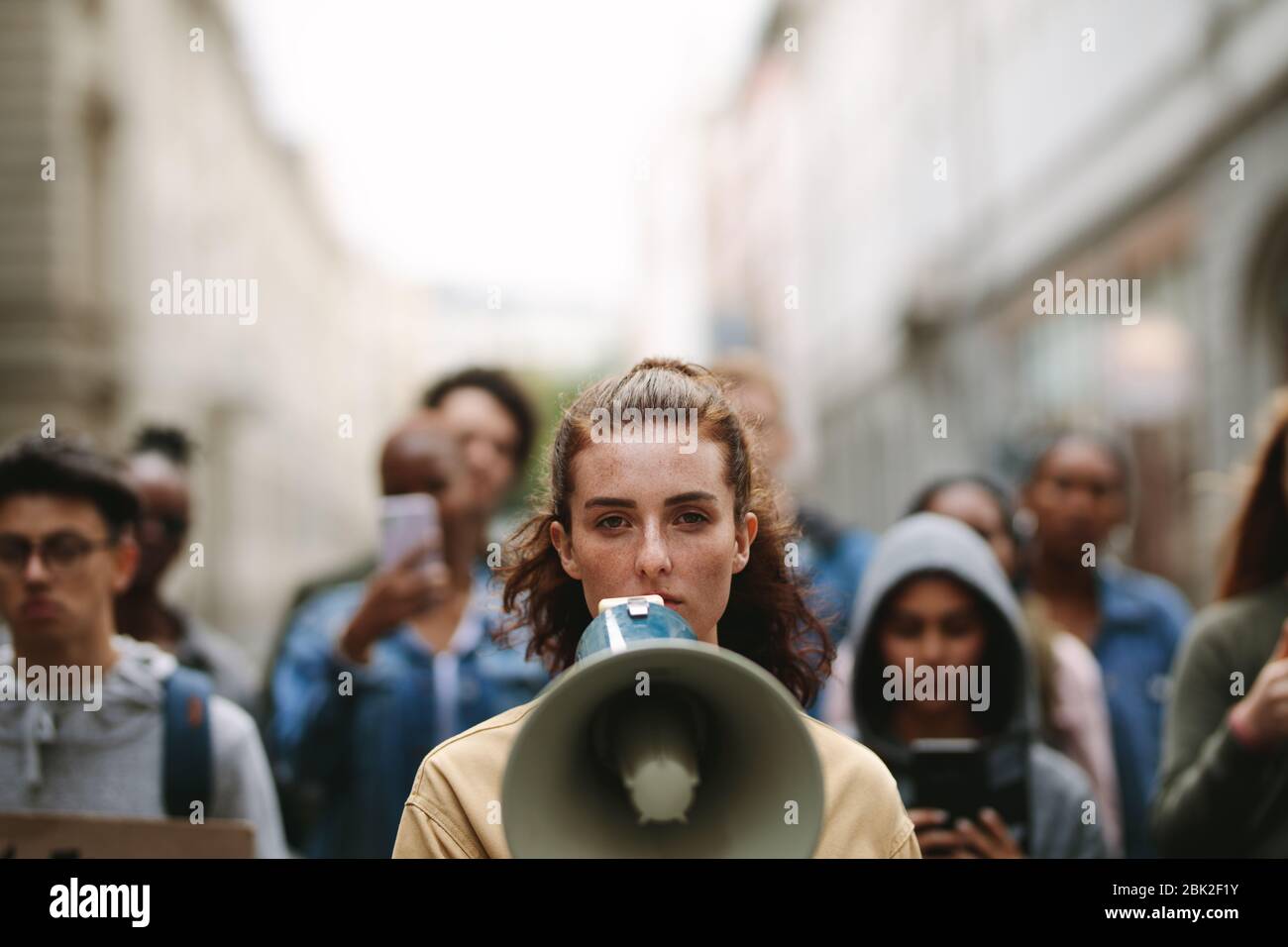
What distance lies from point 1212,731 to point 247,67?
13.5m

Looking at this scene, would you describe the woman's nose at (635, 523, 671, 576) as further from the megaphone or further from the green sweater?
the green sweater

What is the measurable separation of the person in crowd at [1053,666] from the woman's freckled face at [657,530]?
198cm

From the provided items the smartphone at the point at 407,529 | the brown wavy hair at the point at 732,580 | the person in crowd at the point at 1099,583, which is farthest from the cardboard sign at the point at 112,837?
the person in crowd at the point at 1099,583

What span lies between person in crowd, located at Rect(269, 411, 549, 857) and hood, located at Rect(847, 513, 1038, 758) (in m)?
0.80

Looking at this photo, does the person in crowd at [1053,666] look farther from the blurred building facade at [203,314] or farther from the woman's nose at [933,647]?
the blurred building facade at [203,314]

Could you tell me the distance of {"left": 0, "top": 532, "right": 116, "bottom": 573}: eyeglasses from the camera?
2.88 meters

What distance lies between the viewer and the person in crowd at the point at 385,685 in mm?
3541

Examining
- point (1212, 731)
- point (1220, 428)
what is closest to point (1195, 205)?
point (1220, 428)

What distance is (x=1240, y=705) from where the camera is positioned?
109 inches

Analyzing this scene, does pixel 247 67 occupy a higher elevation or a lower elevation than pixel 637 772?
higher

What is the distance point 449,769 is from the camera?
1891 millimetres
